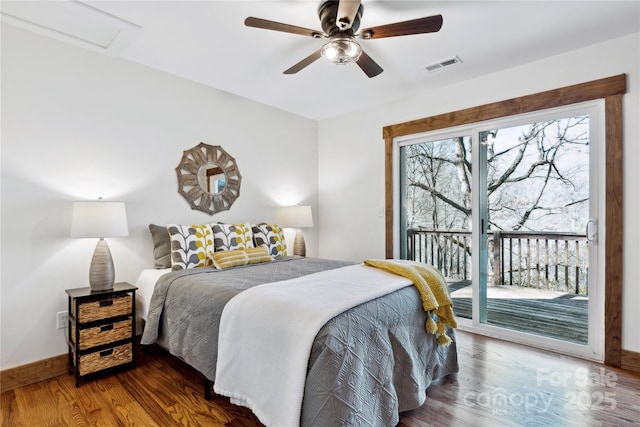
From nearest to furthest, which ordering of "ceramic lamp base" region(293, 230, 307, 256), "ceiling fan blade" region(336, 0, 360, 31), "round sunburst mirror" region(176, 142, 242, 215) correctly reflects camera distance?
"ceiling fan blade" region(336, 0, 360, 31) → "round sunburst mirror" region(176, 142, 242, 215) → "ceramic lamp base" region(293, 230, 307, 256)

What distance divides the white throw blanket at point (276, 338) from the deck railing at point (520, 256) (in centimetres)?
180

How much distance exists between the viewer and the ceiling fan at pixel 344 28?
6.00 feet

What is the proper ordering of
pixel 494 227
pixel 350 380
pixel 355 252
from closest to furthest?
pixel 350 380, pixel 494 227, pixel 355 252

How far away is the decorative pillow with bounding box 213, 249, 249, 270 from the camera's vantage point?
2.67 meters

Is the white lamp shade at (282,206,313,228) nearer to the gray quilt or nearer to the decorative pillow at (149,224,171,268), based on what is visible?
the gray quilt

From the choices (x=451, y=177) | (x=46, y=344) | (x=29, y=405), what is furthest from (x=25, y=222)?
(x=451, y=177)

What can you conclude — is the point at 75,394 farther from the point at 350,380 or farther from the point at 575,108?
the point at 575,108

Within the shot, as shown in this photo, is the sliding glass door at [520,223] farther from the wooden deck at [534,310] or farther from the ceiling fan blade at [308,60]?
the ceiling fan blade at [308,60]

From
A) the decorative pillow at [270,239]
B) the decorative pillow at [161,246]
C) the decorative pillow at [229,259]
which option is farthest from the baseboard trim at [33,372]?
the decorative pillow at [270,239]

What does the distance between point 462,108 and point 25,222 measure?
3.83 m

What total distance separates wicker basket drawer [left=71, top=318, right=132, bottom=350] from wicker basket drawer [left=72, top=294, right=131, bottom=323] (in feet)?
0.22

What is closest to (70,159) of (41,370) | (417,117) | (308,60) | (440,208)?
(41,370)

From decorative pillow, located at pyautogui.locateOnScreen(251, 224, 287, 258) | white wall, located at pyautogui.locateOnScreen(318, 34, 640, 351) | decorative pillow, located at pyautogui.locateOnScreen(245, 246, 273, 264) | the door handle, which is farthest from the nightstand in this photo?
the door handle

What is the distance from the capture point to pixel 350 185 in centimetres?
426
